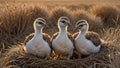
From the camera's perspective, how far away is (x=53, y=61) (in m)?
9.27

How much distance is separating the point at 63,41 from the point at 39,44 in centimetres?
53

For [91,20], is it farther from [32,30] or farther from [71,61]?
[71,61]

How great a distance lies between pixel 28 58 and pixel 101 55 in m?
1.62

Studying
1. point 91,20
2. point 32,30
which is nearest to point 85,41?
point 32,30

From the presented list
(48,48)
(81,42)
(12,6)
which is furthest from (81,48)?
(12,6)

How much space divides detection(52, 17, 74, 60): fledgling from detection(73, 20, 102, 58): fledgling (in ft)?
0.61

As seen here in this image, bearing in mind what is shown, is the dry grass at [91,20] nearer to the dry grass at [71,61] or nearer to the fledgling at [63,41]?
the dry grass at [71,61]

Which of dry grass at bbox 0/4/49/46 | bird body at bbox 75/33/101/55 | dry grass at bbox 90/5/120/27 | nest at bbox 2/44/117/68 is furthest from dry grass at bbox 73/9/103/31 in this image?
nest at bbox 2/44/117/68

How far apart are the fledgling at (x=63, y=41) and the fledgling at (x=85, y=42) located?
19 centimetres

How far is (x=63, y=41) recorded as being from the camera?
9258 millimetres

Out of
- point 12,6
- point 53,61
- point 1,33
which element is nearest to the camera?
point 53,61

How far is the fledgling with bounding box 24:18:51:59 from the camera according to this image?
929 centimetres

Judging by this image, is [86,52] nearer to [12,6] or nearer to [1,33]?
[1,33]

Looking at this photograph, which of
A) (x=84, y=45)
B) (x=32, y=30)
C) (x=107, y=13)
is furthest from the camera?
(x=107, y=13)
